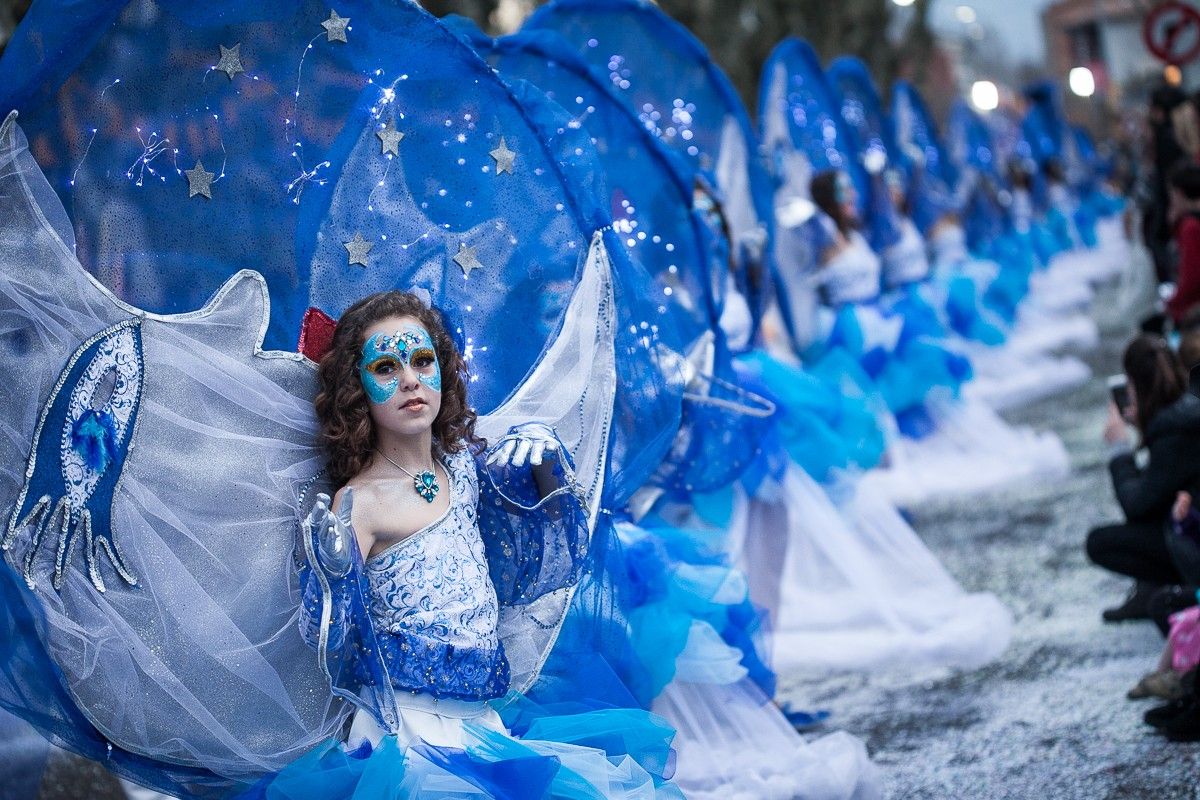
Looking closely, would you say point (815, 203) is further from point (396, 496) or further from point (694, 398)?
point (396, 496)

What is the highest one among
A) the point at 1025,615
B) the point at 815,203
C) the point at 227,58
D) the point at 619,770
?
the point at 227,58

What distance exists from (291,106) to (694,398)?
1906 mm

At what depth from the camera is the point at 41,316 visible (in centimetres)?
333

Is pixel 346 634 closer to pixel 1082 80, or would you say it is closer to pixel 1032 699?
pixel 1032 699

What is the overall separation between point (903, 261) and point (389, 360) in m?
7.68

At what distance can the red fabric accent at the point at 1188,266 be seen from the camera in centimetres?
786

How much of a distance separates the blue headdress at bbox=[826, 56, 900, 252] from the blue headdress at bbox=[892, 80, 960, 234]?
0.27 metres

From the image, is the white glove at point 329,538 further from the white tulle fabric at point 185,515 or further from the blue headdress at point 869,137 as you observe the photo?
the blue headdress at point 869,137

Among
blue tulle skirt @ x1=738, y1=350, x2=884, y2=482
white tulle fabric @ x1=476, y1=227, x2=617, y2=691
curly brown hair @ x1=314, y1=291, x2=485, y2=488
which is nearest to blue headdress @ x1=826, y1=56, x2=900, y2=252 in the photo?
blue tulle skirt @ x1=738, y1=350, x2=884, y2=482

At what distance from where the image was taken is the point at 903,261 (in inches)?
420

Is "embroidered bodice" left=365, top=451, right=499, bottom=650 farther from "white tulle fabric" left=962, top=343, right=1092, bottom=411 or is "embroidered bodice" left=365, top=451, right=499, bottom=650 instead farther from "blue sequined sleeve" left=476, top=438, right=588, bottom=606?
"white tulle fabric" left=962, top=343, right=1092, bottom=411

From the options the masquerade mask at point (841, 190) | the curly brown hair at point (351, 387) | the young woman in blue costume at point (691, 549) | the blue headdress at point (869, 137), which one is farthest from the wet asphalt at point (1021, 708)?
the blue headdress at point (869, 137)

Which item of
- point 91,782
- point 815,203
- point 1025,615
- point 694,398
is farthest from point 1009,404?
point 91,782

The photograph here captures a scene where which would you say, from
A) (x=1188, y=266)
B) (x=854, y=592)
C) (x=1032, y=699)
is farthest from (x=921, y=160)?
(x=1032, y=699)
